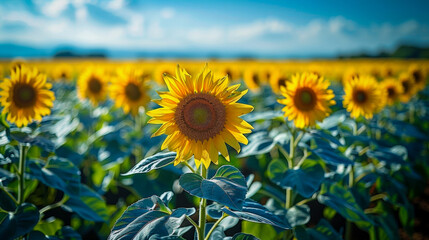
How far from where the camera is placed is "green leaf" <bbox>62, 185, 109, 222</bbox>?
91.2 inches

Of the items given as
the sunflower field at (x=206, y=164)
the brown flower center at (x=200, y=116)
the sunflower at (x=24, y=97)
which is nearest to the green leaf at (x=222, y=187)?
the sunflower field at (x=206, y=164)

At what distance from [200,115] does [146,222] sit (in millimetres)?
552

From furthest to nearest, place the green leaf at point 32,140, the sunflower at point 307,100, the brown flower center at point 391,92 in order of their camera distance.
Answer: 1. the brown flower center at point 391,92
2. the sunflower at point 307,100
3. the green leaf at point 32,140

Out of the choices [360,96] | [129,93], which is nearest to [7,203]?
[129,93]

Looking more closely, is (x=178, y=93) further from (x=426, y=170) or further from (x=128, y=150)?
(x=426, y=170)

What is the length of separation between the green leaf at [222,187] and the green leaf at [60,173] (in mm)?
1123

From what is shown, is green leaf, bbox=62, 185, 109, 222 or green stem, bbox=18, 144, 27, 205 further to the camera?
green leaf, bbox=62, 185, 109, 222

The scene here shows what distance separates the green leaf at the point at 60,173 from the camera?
2.16 meters

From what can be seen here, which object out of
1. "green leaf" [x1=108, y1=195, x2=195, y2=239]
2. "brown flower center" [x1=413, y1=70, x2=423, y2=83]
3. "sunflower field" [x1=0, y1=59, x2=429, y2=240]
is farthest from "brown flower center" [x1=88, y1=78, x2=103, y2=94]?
"brown flower center" [x1=413, y1=70, x2=423, y2=83]

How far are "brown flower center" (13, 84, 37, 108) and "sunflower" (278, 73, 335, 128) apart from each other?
1.85m

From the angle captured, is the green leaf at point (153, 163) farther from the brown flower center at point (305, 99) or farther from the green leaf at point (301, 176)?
the brown flower center at point (305, 99)

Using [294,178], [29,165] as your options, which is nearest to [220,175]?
→ [294,178]

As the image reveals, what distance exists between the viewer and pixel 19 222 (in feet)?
6.17

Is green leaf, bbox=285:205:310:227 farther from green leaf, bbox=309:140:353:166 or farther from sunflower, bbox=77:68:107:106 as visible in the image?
sunflower, bbox=77:68:107:106
